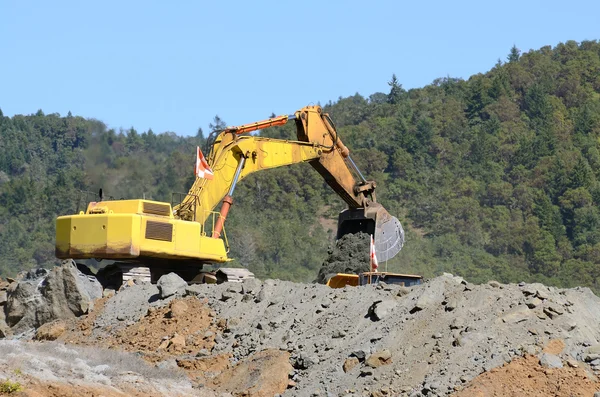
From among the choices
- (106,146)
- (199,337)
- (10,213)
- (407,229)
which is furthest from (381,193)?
(199,337)

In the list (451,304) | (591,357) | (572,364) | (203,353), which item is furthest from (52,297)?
(591,357)

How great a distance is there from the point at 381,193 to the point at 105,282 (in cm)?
4926

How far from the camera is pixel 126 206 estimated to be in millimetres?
25562

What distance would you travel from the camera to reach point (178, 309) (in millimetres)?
22453

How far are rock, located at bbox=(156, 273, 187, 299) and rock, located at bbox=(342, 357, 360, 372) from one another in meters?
6.01

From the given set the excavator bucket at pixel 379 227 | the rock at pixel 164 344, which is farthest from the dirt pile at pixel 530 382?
the excavator bucket at pixel 379 227

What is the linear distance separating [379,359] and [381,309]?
1739mm

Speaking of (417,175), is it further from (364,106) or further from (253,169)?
(253,169)

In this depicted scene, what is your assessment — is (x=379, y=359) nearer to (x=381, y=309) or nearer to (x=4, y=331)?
(x=381, y=309)

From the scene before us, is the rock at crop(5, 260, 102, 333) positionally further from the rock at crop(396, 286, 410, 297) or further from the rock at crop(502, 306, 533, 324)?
the rock at crop(502, 306, 533, 324)

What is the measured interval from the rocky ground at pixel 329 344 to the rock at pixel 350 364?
3 cm

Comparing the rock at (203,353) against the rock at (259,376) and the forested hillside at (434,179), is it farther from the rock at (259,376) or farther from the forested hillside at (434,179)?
the forested hillside at (434,179)

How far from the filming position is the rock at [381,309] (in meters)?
20.0

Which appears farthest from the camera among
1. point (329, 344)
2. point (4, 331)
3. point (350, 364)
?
point (4, 331)
